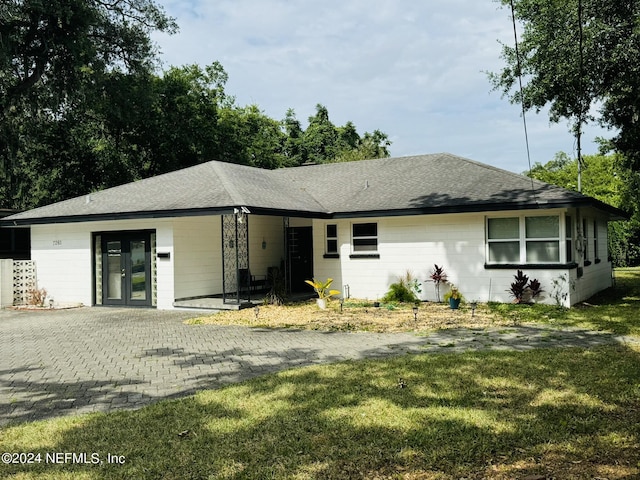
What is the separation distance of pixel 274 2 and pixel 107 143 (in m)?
23.0

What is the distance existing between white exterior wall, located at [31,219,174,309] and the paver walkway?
3926 millimetres

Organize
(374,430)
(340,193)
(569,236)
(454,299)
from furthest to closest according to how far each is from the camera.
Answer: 1. (340,193)
2. (569,236)
3. (454,299)
4. (374,430)

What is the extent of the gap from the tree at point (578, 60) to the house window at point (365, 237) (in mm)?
5776

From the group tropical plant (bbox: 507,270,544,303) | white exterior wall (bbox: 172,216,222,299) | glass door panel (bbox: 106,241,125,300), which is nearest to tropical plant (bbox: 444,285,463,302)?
tropical plant (bbox: 507,270,544,303)

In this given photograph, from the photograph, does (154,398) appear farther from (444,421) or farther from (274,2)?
(274,2)

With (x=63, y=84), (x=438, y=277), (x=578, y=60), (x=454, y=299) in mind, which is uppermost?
(x=63, y=84)

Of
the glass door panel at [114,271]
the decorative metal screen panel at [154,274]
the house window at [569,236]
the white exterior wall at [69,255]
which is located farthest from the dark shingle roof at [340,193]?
the glass door panel at [114,271]

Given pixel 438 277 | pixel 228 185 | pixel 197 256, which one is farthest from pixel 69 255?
pixel 438 277

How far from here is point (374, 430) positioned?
4.74 metres

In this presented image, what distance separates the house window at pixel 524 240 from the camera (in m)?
13.8

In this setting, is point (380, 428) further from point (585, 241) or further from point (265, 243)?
point (265, 243)

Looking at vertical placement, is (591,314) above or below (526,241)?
below

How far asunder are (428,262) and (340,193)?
14.4 feet

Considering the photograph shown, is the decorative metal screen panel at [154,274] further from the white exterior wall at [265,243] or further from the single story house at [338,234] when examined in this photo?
the white exterior wall at [265,243]
